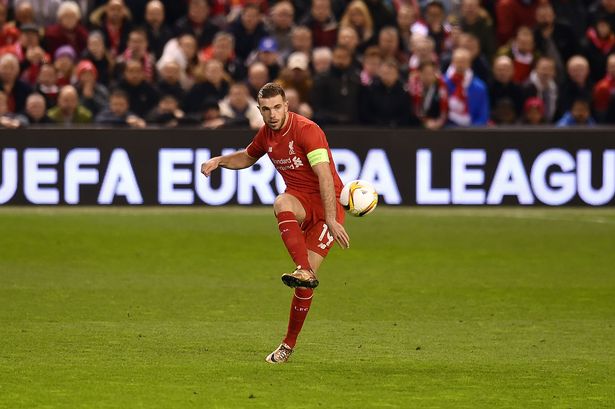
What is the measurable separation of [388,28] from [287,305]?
356 inches

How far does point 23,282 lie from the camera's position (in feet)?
44.1

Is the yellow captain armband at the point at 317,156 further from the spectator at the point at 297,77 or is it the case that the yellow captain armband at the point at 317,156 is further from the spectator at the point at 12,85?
the spectator at the point at 12,85

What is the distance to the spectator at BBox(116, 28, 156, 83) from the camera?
20250mm

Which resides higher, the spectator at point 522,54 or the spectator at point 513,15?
the spectator at point 513,15

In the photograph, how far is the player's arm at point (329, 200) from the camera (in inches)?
357

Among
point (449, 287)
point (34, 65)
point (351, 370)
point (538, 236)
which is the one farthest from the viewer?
point (34, 65)

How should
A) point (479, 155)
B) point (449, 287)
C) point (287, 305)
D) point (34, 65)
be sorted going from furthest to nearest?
point (34, 65) → point (479, 155) → point (449, 287) → point (287, 305)

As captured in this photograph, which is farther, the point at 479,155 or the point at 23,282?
the point at 479,155

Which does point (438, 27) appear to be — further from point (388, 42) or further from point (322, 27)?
point (322, 27)

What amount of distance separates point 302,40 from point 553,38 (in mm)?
4048

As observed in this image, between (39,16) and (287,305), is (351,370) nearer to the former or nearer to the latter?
(287,305)

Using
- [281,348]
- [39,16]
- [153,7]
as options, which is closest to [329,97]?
[153,7]

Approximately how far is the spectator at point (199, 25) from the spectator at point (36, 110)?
2908 millimetres

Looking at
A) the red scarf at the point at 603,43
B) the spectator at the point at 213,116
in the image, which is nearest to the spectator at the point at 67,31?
the spectator at the point at 213,116
